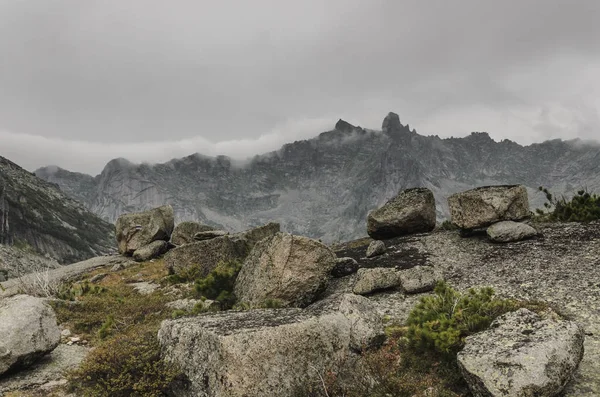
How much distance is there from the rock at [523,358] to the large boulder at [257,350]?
294 cm

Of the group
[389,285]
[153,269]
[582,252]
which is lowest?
[153,269]

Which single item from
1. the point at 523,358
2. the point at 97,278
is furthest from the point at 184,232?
the point at 523,358

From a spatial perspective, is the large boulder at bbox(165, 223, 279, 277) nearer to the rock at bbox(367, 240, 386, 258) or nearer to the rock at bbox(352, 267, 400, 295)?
the rock at bbox(367, 240, 386, 258)

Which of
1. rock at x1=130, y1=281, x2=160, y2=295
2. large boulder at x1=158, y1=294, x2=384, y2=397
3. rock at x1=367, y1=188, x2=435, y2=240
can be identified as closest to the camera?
large boulder at x1=158, y1=294, x2=384, y2=397

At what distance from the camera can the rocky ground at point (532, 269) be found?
1266 centimetres

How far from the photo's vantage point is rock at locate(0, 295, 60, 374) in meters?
10.9

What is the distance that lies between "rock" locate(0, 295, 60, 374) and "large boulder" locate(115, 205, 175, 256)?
118ft

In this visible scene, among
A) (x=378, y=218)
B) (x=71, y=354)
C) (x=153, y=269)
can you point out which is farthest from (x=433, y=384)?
(x=153, y=269)

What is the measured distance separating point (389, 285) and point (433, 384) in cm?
944

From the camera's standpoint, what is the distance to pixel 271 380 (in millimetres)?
8391

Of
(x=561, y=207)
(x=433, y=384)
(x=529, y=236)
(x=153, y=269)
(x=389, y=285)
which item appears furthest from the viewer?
(x=153, y=269)

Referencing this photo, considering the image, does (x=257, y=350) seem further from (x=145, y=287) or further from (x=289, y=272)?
(x=145, y=287)

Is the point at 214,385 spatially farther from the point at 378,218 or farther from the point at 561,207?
the point at 561,207

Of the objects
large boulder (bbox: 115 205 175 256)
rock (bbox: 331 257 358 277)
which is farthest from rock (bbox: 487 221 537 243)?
large boulder (bbox: 115 205 175 256)
